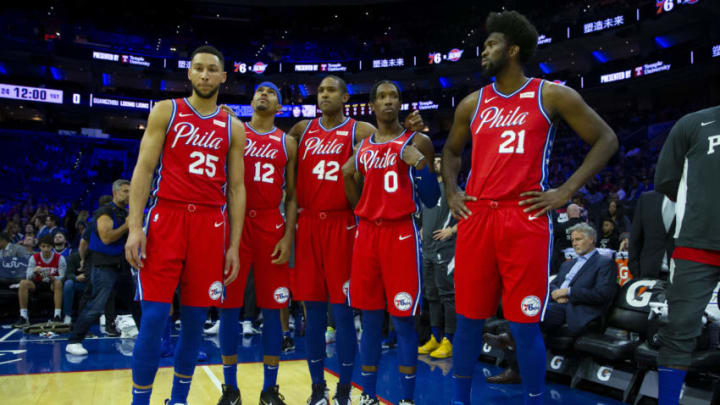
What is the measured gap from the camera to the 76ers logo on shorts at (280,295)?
392cm

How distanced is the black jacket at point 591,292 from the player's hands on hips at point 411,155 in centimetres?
232

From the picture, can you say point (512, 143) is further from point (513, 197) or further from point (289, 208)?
point (289, 208)

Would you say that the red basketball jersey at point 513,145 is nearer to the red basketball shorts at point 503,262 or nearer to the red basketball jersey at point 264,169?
the red basketball shorts at point 503,262

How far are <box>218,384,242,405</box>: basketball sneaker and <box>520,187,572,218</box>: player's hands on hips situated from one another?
2.40 metres

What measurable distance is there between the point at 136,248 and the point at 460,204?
1772 mm

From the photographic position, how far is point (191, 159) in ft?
10.8

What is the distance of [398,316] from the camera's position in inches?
139

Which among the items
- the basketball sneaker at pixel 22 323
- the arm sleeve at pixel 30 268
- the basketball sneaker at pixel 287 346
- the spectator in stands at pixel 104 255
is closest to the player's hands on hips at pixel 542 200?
the basketball sneaker at pixel 287 346

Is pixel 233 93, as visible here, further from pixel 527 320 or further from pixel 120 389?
pixel 527 320

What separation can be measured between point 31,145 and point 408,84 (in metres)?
18.0

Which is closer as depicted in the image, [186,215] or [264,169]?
[186,215]

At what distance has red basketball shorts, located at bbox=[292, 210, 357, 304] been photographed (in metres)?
3.86

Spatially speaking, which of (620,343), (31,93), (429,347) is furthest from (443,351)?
(31,93)

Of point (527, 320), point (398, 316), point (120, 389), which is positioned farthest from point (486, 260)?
point (120, 389)
